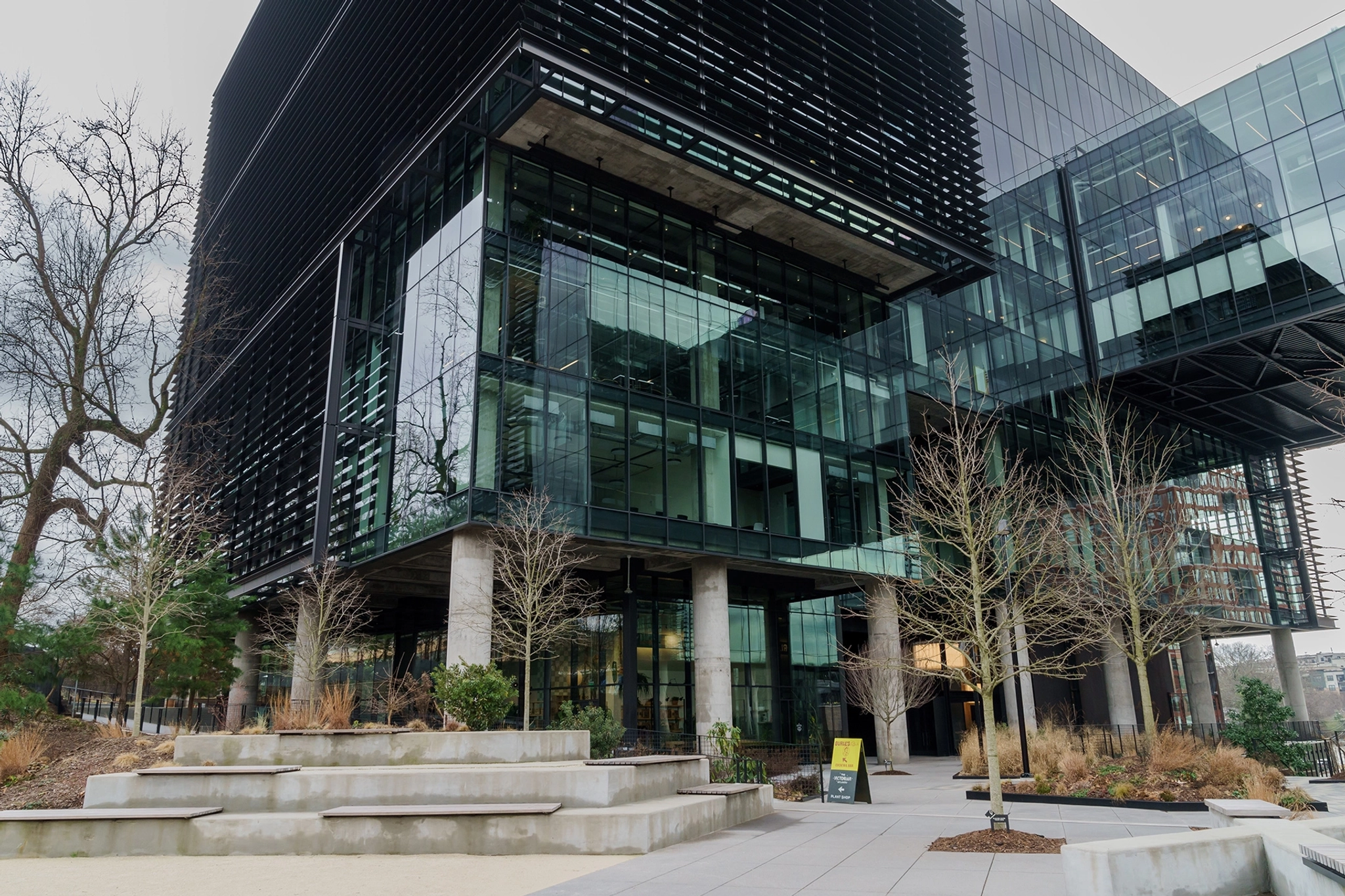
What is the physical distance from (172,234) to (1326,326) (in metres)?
41.9

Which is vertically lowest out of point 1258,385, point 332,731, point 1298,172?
point 332,731

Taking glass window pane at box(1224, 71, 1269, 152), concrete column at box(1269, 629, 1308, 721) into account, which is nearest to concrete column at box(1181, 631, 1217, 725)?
concrete column at box(1269, 629, 1308, 721)

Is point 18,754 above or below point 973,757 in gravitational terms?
above

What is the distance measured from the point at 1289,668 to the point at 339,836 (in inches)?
2413

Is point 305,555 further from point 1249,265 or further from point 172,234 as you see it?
point 1249,265

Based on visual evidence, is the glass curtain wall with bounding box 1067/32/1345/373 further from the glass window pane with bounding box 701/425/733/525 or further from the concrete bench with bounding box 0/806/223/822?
the concrete bench with bounding box 0/806/223/822

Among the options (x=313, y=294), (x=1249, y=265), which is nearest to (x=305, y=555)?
(x=313, y=294)

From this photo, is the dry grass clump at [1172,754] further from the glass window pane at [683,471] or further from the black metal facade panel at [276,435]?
the black metal facade panel at [276,435]

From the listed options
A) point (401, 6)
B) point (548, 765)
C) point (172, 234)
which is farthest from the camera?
point (401, 6)

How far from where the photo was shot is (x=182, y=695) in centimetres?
3406

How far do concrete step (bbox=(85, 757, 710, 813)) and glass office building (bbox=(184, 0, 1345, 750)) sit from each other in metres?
12.2

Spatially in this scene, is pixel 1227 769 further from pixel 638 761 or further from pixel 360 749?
pixel 360 749

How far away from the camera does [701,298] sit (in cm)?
3219

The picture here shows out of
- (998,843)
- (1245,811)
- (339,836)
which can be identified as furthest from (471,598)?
(1245,811)
